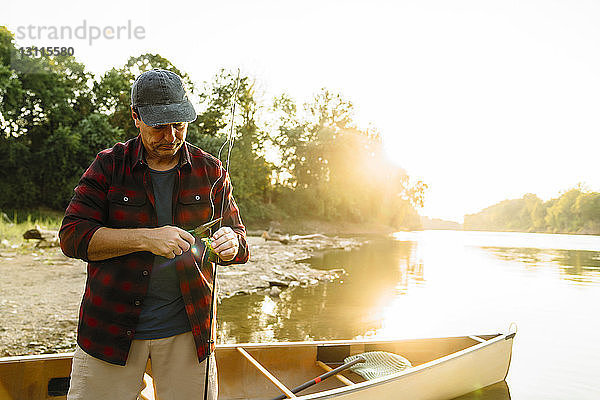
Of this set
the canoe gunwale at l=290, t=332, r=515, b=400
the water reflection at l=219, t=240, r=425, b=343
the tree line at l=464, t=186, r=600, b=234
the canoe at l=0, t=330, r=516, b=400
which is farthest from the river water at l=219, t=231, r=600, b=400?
the tree line at l=464, t=186, r=600, b=234

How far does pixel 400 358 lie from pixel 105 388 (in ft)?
12.2

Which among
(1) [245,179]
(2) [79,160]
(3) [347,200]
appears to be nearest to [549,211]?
(3) [347,200]

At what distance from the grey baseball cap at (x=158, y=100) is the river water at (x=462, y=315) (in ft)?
15.6

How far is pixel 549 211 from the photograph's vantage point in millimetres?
88250

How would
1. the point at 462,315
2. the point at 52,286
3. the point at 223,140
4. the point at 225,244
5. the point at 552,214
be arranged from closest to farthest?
the point at 225,244
the point at 52,286
the point at 462,315
the point at 223,140
the point at 552,214

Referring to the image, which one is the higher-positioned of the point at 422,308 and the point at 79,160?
the point at 79,160

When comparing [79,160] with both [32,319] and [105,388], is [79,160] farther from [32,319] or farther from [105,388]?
[105,388]

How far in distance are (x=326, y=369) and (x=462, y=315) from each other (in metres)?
6.31

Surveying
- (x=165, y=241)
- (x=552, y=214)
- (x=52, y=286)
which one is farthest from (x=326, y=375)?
(x=552, y=214)

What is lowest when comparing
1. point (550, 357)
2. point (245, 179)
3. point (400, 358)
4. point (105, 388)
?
point (550, 357)

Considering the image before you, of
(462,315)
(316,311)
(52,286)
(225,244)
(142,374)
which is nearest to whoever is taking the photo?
(225,244)

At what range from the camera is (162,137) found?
6.32ft

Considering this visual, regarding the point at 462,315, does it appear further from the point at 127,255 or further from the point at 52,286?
the point at 127,255

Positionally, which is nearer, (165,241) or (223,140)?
(165,241)
